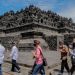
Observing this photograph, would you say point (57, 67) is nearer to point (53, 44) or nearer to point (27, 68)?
point (27, 68)

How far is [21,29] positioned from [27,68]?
155ft

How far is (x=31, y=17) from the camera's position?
54.8m

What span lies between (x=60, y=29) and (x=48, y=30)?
4320 millimetres

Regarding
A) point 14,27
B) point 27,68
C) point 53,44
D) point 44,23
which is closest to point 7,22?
point 14,27

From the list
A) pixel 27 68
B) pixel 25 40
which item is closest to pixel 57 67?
pixel 27 68

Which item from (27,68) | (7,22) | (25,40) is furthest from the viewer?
(7,22)

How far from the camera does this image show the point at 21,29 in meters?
61.0

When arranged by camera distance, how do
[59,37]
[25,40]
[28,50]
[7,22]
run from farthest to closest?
[7,22] < [59,37] < [25,40] < [28,50]

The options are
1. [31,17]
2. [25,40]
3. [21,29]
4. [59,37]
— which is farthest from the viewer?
[21,29]

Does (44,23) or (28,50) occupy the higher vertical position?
(44,23)

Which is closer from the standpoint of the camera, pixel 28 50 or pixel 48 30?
pixel 28 50

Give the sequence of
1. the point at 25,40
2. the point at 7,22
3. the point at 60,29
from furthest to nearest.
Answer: the point at 7,22
the point at 60,29
the point at 25,40

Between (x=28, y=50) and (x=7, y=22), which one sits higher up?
(x=7, y=22)

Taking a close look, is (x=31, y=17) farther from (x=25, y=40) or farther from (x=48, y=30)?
(x=25, y=40)
